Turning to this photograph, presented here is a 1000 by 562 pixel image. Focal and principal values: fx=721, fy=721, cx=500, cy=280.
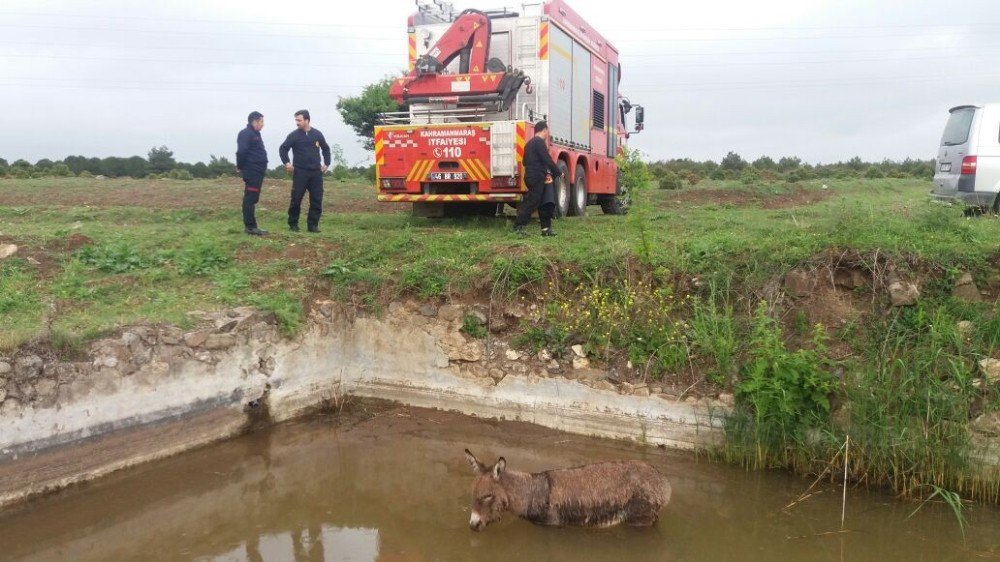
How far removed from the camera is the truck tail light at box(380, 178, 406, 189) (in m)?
10.9

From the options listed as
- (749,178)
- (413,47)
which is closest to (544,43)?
(413,47)

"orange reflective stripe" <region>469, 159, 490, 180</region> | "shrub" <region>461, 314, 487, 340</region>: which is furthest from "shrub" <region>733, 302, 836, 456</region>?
"orange reflective stripe" <region>469, 159, 490, 180</region>

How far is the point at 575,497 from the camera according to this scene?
5316mm

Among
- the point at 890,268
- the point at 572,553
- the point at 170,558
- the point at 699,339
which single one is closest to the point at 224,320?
the point at 170,558

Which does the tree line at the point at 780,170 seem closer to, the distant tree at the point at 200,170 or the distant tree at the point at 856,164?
the distant tree at the point at 856,164

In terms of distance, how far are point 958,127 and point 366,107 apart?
26447mm

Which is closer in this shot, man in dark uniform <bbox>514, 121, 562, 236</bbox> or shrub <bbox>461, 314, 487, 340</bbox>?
shrub <bbox>461, 314, 487, 340</bbox>

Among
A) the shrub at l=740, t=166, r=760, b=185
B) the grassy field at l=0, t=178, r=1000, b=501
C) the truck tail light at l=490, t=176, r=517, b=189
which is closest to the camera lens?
the grassy field at l=0, t=178, r=1000, b=501

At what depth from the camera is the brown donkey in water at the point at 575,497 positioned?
17.4 feet

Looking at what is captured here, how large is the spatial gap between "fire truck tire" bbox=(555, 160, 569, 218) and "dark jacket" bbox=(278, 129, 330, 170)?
3.80 meters

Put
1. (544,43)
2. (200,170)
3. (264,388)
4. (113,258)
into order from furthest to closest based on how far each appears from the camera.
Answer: (200,170)
(544,43)
(113,258)
(264,388)

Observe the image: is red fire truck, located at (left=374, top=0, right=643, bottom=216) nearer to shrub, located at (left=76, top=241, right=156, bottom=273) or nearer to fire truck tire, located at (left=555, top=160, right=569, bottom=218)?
fire truck tire, located at (left=555, top=160, right=569, bottom=218)

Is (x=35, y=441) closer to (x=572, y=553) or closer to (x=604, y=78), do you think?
(x=572, y=553)

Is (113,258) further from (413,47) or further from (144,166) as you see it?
(144,166)
